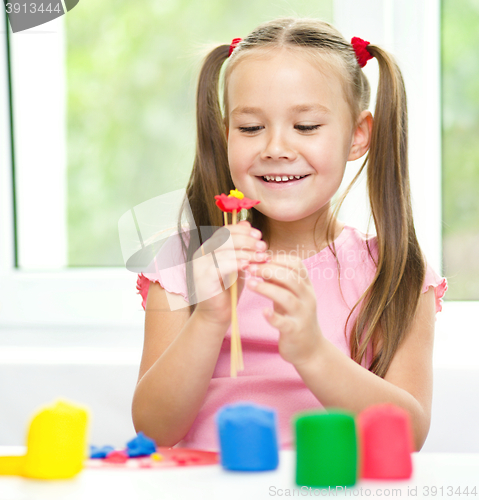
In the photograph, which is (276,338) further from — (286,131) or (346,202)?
(346,202)

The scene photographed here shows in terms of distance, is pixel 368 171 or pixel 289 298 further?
pixel 368 171

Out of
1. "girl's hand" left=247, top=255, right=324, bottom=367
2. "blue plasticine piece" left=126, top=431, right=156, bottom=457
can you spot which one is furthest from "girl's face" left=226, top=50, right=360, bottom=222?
"blue plasticine piece" left=126, top=431, right=156, bottom=457

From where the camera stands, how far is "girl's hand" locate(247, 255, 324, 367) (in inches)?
23.9

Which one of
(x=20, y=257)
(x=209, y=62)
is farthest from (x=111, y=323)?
(x=209, y=62)

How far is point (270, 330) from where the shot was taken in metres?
0.88

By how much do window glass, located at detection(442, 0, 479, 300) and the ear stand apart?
0.51m

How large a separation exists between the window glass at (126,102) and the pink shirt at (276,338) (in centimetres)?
50

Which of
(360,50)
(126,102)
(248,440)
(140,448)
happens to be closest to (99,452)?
(140,448)

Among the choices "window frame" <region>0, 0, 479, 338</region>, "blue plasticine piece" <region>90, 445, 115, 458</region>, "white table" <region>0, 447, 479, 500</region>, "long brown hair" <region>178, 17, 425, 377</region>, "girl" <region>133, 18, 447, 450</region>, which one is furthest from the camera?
"window frame" <region>0, 0, 479, 338</region>

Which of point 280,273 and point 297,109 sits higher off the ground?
point 297,109

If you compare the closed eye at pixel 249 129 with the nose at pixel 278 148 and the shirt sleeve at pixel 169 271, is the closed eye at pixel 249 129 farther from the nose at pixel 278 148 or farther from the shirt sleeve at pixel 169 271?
the shirt sleeve at pixel 169 271

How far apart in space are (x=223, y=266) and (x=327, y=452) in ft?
0.87

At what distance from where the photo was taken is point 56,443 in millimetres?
424

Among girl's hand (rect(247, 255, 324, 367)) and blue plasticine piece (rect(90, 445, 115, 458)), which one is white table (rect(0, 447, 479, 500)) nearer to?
blue plasticine piece (rect(90, 445, 115, 458))
